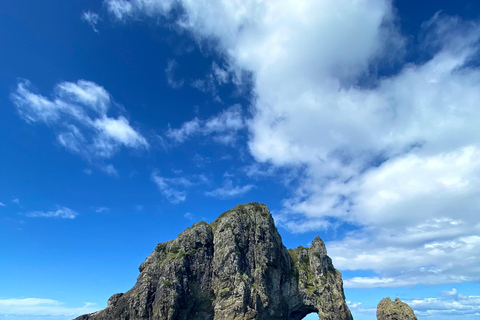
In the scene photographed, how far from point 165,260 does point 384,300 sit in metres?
87.3

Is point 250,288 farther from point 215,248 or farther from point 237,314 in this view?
point 215,248

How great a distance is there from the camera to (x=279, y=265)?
98375mm

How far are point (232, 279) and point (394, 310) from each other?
6441cm

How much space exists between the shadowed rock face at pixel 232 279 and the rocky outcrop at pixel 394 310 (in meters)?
18.6

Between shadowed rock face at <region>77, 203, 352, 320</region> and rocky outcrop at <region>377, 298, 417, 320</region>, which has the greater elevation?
shadowed rock face at <region>77, 203, 352, 320</region>

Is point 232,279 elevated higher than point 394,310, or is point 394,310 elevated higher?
point 232,279

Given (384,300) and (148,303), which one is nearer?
(148,303)

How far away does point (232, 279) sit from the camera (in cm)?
8662

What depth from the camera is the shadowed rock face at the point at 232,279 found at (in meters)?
83.2

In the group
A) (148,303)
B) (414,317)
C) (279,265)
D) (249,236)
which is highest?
(249,236)

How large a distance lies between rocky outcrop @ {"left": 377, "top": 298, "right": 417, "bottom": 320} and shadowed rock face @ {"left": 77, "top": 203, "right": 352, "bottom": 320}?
18564 millimetres

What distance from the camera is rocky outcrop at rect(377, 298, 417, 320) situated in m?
104

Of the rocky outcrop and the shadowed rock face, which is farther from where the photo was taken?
the rocky outcrop

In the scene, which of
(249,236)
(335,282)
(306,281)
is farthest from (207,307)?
(335,282)
